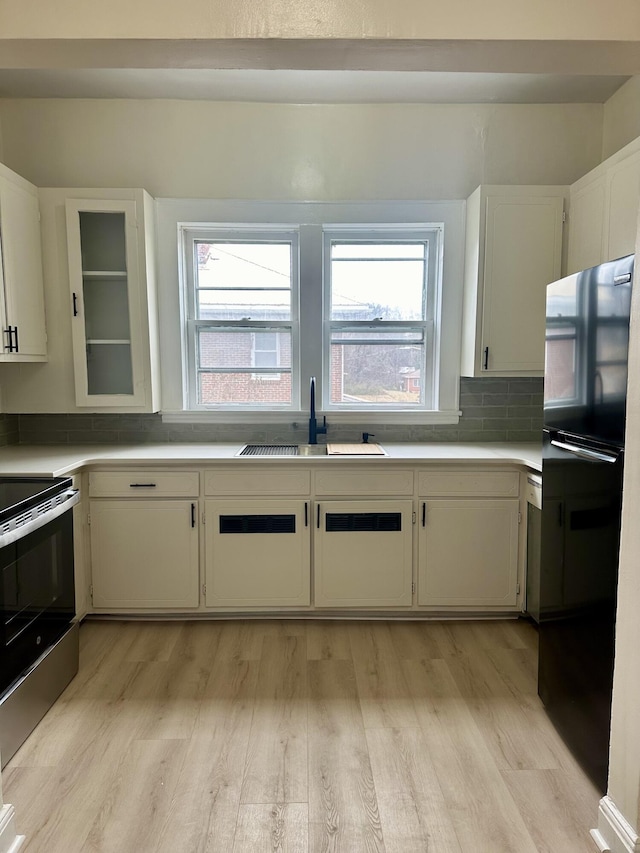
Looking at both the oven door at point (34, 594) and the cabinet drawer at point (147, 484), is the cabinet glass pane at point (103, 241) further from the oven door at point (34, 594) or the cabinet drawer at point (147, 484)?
the oven door at point (34, 594)

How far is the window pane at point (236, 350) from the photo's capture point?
11.1 ft

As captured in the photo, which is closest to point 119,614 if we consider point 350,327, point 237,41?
point 350,327

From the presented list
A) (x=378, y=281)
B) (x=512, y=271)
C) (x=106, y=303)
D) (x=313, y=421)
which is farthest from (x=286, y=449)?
(x=512, y=271)

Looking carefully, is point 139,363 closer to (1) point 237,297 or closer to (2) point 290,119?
(1) point 237,297

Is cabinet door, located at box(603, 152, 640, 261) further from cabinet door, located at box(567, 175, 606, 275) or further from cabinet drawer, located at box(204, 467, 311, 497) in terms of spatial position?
cabinet drawer, located at box(204, 467, 311, 497)

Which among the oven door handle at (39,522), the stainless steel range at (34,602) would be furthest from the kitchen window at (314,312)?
the stainless steel range at (34,602)

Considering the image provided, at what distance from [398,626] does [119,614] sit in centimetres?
150

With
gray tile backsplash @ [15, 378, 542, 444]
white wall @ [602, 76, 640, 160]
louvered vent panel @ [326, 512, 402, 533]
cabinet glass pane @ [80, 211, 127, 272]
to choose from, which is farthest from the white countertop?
white wall @ [602, 76, 640, 160]

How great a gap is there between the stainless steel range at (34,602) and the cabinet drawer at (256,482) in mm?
684

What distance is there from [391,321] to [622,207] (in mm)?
1364

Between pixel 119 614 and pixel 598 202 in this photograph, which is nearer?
pixel 598 202

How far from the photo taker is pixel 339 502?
Result: 283 centimetres

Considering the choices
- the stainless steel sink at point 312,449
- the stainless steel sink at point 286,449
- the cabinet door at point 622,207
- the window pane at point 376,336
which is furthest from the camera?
the window pane at point 376,336

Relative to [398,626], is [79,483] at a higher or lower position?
higher
